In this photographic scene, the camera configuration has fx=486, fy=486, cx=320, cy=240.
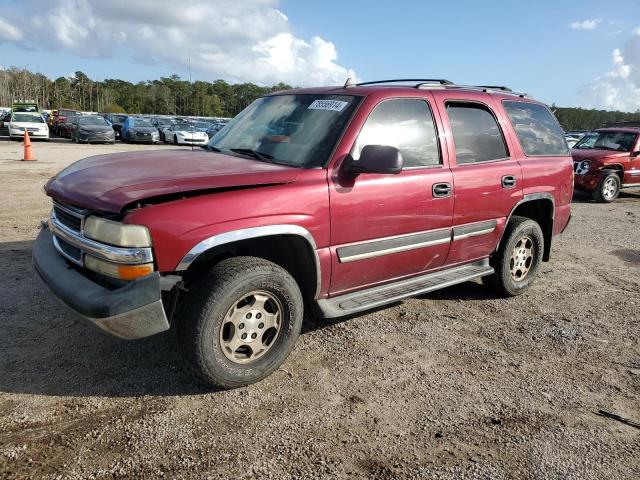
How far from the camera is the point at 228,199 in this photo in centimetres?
284

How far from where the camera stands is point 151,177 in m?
2.93

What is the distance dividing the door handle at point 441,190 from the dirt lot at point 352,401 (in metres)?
1.15

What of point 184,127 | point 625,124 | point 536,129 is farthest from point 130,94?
point 536,129

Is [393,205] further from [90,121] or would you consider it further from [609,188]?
[90,121]

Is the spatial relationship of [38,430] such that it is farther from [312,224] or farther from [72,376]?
[312,224]

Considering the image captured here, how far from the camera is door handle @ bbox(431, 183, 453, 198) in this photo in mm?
3851

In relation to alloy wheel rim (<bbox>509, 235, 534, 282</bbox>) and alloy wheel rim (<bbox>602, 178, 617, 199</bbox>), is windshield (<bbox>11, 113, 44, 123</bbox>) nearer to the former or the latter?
alloy wheel rim (<bbox>602, 178, 617, 199</bbox>)

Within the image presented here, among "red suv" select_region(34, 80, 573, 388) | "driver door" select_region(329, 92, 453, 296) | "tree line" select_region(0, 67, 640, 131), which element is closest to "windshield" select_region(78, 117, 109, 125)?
"red suv" select_region(34, 80, 573, 388)

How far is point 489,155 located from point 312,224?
2.12 meters

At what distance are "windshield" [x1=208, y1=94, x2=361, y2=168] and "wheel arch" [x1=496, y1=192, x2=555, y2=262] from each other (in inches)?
90.1

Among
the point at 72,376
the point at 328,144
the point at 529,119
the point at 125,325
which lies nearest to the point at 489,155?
the point at 529,119

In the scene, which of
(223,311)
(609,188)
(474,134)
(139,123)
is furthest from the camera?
(139,123)

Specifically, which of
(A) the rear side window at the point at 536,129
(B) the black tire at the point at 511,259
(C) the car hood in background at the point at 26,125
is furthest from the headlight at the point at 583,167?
(C) the car hood in background at the point at 26,125

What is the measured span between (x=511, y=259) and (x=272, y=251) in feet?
8.85
